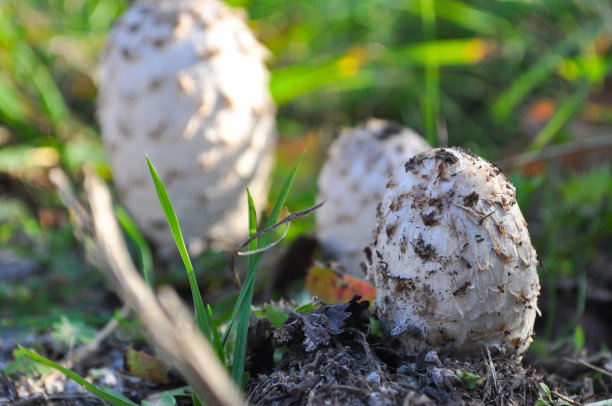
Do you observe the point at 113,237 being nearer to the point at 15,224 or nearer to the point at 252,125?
the point at 252,125

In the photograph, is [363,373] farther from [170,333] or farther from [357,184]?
[357,184]

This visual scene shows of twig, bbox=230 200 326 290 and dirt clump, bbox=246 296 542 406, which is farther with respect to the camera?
twig, bbox=230 200 326 290

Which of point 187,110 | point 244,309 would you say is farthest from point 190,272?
point 187,110

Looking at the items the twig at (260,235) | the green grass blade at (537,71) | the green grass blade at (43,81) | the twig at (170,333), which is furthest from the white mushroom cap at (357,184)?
the green grass blade at (43,81)

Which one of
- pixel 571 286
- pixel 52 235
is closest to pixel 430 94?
pixel 571 286

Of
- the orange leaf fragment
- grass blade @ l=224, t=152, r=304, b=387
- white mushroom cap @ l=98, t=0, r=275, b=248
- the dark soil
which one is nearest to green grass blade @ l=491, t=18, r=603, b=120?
white mushroom cap @ l=98, t=0, r=275, b=248

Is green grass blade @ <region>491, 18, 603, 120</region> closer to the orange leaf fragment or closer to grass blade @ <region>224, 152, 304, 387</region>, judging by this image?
the orange leaf fragment
